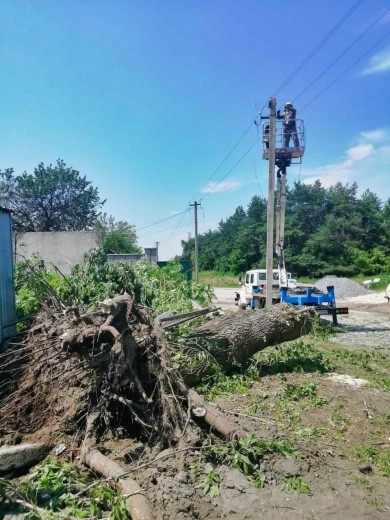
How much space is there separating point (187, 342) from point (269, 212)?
8.25m

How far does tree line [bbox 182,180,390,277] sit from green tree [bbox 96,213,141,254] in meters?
18.2

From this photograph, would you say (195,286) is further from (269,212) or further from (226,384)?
(226,384)

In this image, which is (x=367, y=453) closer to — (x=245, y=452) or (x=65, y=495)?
(x=245, y=452)

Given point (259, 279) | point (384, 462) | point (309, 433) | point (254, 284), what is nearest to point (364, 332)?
point (254, 284)

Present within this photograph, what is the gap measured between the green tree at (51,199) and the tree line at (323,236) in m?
24.3

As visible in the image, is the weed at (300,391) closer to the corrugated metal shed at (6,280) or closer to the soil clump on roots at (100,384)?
the soil clump on roots at (100,384)

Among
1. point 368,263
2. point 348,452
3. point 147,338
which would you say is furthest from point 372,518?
point 368,263

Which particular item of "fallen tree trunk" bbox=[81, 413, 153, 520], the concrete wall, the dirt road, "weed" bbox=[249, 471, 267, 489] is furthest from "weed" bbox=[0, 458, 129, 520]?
the concrete wall

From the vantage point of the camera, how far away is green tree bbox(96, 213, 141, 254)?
3953 cm

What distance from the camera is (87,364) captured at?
477cm

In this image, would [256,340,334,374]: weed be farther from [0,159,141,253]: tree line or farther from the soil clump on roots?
[0,159,141,253]: tree line

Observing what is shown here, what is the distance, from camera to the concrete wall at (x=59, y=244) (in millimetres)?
22759

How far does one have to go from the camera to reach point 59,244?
23.1 metres

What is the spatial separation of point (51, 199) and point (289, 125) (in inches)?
1247
